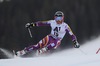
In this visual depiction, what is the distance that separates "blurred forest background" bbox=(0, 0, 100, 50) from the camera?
197 inches

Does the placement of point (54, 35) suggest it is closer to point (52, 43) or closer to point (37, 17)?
point (52, 43)

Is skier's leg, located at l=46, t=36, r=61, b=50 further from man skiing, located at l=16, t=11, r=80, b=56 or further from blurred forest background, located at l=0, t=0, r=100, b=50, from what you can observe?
blurred forest background, located at l=0, t=0, r=100, b=50

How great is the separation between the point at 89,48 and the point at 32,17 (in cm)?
119

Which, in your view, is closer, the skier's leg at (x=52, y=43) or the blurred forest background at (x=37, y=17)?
the skier's leg at (x=52, y=43)

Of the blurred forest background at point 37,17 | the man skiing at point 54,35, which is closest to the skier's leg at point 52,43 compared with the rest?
the man skiing at point 54,35

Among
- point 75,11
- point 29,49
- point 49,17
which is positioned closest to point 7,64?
point 29,49

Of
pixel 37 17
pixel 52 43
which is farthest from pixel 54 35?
pixel 37 17

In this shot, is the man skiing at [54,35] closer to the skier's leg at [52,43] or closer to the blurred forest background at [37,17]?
the skier's leg at [52,43]

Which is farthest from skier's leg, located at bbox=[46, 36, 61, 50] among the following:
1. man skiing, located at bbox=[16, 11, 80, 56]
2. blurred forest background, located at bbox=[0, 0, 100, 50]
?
blurred forest background, located at bbox=[0, 0, 100, 50]

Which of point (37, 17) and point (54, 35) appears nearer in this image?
point (54, 35)

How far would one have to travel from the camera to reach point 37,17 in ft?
16.7

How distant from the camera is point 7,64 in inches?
73.5

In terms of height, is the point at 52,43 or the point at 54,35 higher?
the point at 54,35

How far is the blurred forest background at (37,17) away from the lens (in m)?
5.01
